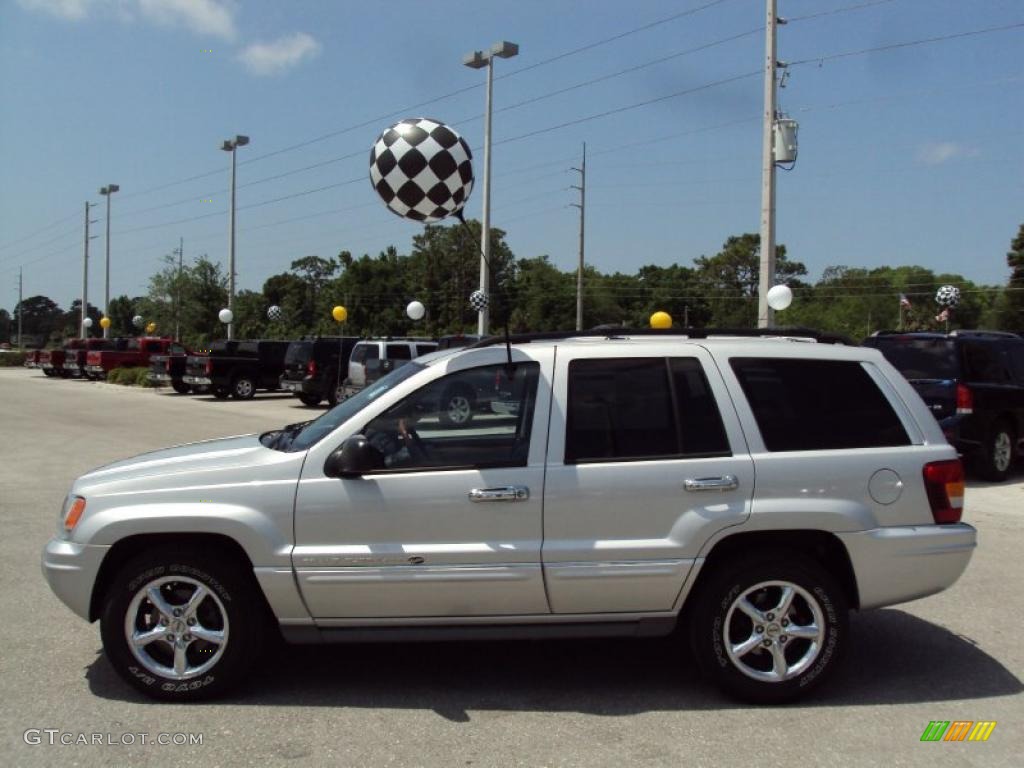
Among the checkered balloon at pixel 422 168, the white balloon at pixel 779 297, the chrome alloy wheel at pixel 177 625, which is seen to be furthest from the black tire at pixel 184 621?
the white balloon at pixel 779 297

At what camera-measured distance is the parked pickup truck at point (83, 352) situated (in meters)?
36.8

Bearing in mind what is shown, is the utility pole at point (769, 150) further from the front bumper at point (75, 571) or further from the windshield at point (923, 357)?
the front bumper at point (75, 571)

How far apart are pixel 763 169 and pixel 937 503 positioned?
16.9 m

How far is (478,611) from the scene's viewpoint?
4.12m

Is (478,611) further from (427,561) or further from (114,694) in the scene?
(114,694)

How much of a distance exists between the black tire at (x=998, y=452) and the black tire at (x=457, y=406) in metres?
8.84

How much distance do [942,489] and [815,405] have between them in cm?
74

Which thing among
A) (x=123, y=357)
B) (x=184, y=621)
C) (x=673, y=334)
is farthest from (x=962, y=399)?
(x=123, y=357)

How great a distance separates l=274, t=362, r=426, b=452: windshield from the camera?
171 inches

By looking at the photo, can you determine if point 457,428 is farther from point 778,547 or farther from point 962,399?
point 962,399

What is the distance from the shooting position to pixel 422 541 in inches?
160

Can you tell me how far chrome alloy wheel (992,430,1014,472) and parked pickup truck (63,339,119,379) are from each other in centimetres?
3494

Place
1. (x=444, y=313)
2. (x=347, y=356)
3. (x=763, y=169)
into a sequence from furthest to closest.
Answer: (x=444, y=313)
(x=347, y=356)
(x=763, y=169)

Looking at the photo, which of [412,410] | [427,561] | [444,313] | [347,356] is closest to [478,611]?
[427,561]
